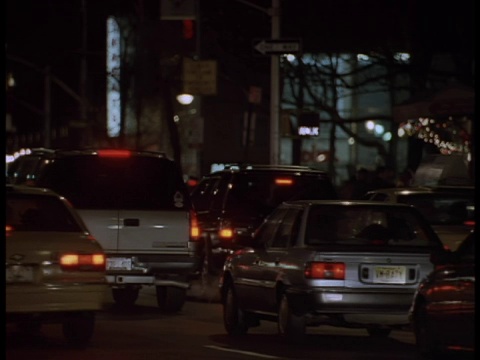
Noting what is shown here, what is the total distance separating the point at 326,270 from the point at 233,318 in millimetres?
2170

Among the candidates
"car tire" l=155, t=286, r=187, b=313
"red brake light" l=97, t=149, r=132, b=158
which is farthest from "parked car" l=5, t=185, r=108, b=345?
"car tire" l=155, t=286, r=187, b=313

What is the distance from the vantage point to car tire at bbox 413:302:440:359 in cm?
1233

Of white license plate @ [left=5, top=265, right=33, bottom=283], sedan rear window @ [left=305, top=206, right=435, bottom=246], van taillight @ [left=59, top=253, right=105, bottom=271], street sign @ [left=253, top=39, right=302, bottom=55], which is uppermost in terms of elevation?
street sign @ [left=253, top=39, right=302, bottom=55]

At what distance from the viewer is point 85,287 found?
525 inches

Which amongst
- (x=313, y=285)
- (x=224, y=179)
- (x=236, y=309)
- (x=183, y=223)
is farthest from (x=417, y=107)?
(x=313, y=285)

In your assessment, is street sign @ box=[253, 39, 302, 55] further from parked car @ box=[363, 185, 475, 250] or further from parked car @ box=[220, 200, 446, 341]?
parked car @ box=[220, 200, 446, 341]

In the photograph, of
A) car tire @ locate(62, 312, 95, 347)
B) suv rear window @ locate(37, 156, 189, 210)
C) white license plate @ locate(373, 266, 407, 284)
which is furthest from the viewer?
suv rear window @ locate(37, 156, 189, 210)

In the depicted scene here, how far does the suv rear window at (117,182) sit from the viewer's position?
17.3 m

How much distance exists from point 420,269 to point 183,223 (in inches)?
169

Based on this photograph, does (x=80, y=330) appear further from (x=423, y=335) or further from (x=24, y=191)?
(x=423, y=335)

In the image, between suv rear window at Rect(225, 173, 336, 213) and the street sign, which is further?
the street sign

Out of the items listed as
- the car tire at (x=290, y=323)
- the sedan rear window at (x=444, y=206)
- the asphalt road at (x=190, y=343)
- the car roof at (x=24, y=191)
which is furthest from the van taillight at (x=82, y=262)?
the sedan rear window at (x=444, y=206)

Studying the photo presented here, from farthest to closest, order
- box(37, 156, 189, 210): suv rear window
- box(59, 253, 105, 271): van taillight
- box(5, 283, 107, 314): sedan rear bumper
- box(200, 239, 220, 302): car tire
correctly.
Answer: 1. box(200, 239, 220, 302): car tire
2. box(37, 156, 189, 210): suv rear window
3. box(59, 253, 105, 271): van taillight
4. box(5, 283, 107, 314): sedan rear bumper

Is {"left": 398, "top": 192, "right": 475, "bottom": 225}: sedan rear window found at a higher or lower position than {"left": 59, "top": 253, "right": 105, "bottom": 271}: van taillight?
higher
